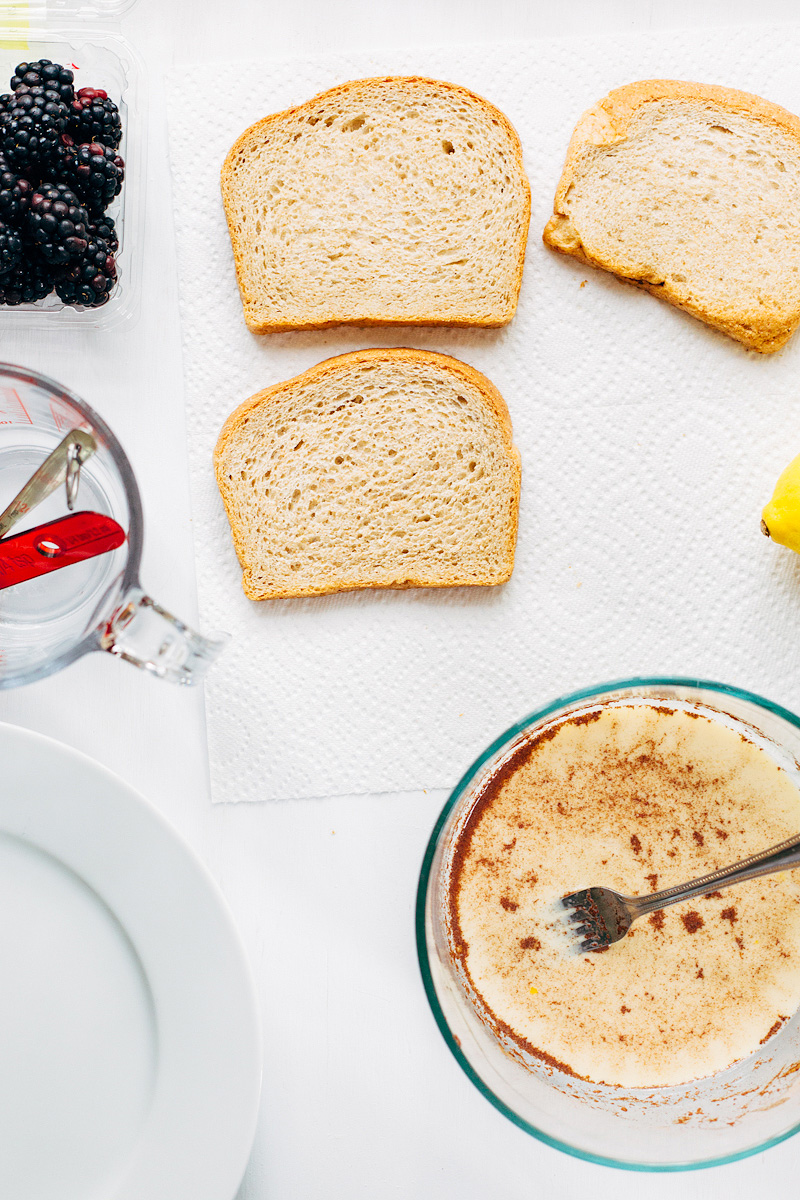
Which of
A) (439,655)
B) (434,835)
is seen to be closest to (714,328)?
(439,655)

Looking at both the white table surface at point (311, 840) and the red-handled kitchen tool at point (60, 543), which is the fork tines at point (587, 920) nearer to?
the white table surface at point (311, 840)

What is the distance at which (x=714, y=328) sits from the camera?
37.6 inches

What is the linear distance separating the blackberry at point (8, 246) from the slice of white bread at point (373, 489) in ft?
0.87

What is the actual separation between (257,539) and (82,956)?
0.44 meters

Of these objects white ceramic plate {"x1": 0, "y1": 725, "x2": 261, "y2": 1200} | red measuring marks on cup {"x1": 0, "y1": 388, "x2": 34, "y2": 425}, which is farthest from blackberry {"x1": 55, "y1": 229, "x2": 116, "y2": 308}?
white ceramic plate {"x1": 0, "y1": 725, "x2": 261, "y2": 1200}

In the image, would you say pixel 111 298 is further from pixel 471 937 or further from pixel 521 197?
pixel 471 937

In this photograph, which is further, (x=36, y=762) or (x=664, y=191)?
(x=664, y=191)

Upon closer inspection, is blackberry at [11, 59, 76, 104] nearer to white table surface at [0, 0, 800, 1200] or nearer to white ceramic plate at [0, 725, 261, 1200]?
white table surface at [0, 0, 800, 1200]

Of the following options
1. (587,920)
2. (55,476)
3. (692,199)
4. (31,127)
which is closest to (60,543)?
(55,476)

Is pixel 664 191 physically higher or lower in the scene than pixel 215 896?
higher

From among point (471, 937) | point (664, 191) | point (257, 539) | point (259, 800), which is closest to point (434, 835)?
point (471, 937)

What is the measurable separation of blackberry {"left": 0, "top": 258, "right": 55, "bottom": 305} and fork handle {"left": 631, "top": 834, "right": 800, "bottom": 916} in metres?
0.80

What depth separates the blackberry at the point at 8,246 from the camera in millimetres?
823

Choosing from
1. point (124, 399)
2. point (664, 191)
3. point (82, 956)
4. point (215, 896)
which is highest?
point (664, 191)
